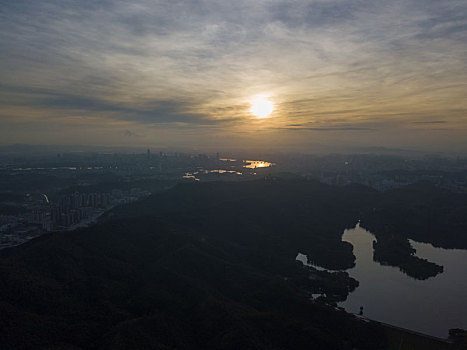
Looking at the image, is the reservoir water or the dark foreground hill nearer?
the dark foreground hill

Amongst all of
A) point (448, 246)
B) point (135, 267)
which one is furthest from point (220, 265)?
point (448, 246)

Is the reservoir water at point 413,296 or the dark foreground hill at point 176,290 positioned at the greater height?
the dark foreground hill at point 176,290

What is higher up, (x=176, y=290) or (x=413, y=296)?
(x=176, y=290)

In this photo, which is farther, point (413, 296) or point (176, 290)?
point (413, 296)

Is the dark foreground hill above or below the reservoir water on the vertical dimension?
above

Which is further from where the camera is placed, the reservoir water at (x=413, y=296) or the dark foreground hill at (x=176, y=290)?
the reservoir water at (x=413, y=296)
